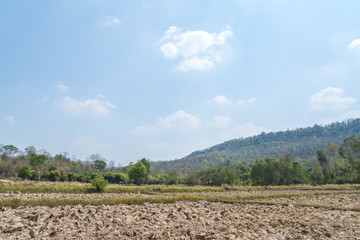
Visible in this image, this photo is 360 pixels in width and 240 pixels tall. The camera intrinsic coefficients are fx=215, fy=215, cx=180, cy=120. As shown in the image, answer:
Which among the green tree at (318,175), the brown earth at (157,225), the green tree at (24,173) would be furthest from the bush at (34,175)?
the green tree at (318,175)

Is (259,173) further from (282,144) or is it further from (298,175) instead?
(282,144)

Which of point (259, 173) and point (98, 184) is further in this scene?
point (259, 173)

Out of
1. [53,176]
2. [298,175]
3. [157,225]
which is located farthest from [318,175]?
[53,176]

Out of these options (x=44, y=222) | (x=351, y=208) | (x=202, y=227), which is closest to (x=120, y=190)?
(x=44, y=222)

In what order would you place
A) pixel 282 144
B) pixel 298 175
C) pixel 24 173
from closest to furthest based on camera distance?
1. pixel 24 173
2. pixel 298 175
3. pixel 282 144

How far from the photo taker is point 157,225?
422 inches

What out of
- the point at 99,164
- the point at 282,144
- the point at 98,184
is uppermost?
the point at 282,144

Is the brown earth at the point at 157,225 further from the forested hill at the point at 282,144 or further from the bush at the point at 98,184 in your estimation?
the forested hill at the point at 282,144

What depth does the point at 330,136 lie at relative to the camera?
152 m

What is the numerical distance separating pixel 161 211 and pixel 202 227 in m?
4.11

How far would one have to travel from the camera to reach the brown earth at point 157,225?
30.1 feet

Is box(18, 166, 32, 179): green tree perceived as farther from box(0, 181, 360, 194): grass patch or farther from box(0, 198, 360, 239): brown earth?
box(0, 198, 360, 239): brown earth

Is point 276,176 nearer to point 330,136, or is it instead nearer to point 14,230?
point 14,230

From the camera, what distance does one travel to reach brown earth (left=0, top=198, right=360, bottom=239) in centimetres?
918
